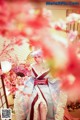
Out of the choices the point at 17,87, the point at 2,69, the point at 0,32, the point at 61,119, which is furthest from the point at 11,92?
the point at 0,32

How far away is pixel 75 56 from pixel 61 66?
0.06 metres

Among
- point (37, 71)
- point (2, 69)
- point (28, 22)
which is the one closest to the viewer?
point (28, 22)

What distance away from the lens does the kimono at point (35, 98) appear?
1.66m

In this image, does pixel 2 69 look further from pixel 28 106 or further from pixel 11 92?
pixel 28 106

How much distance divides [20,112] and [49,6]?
45.3 inches

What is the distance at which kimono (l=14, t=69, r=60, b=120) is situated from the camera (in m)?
1.66

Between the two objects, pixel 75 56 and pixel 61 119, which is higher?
pixel 75 56

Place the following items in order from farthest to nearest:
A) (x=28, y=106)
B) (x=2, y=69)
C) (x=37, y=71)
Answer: (x=28, y=106) → (x=2, y=69) → (x=37, y=71)

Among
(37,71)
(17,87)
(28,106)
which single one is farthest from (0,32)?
Answer: (28,106)

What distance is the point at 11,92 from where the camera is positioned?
1740 millimetres

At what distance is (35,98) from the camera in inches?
67.2

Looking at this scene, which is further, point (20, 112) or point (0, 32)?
point (20, 112)

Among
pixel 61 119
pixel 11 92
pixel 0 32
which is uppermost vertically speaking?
pixel 0 32

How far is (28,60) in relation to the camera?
1.62 meters
